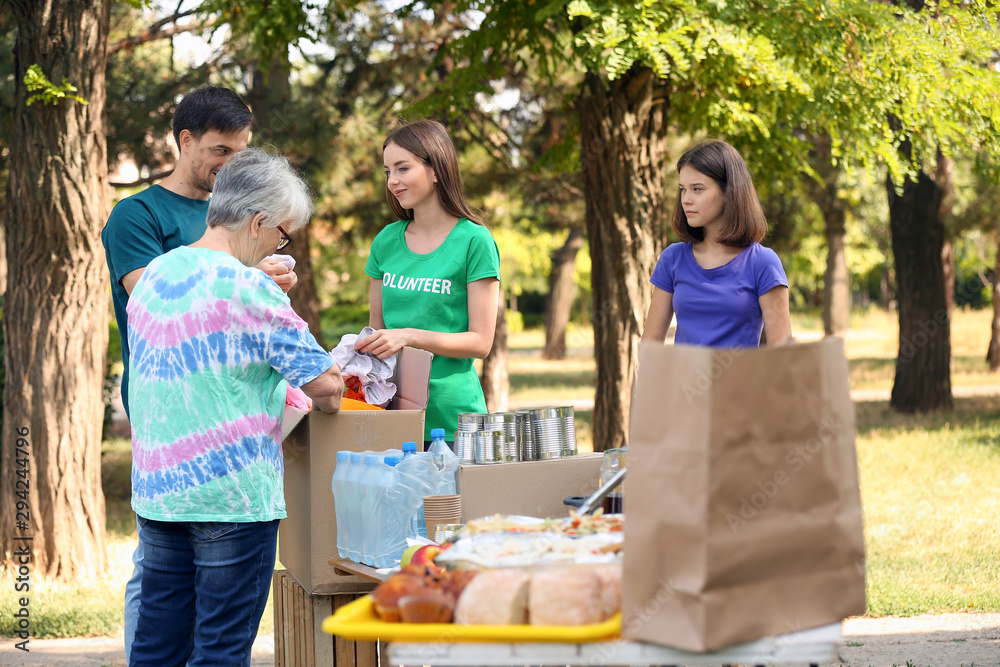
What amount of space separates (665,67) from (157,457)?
3.61m

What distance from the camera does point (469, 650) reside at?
1772mm

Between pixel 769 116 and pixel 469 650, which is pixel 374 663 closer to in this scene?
pixel 469 650

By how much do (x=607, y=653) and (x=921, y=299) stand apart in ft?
40.2

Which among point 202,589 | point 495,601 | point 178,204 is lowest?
point 202,589

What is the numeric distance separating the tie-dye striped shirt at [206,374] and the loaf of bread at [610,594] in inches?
38.0

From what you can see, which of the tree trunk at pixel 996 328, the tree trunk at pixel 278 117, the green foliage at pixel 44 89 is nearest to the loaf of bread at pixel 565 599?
the green foliage at pixel 44 89

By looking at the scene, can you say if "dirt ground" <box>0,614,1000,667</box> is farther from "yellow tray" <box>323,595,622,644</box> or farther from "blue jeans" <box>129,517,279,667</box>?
"yellow tray" <box>323,595,622,644</box>

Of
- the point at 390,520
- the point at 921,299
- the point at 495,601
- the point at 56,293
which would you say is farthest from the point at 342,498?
the point at 921,299

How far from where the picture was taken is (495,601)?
5.94 feet

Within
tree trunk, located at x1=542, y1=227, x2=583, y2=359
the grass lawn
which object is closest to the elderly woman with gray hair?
the grass lawn

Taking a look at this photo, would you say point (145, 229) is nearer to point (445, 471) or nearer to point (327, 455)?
point (327, 455)

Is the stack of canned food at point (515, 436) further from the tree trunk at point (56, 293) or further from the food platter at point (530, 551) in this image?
the tree trunk at point (56, 293)

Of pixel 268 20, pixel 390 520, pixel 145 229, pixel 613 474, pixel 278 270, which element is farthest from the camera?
pixel 268 20

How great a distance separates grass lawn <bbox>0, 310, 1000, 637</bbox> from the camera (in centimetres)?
529
